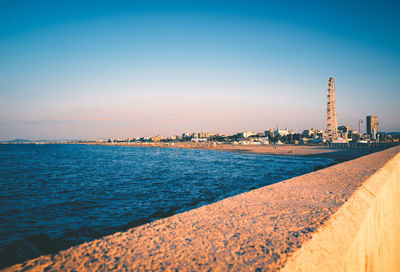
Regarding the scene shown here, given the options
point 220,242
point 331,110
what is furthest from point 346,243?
point 331,110

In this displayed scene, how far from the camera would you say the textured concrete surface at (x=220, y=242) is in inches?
62.7

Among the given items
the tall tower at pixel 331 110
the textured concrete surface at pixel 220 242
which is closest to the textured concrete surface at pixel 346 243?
the textured concrete surface at pixel 220 242

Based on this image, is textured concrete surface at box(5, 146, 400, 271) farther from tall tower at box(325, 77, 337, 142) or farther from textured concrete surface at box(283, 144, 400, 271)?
tall tower at box(325, 77, 337, 142)

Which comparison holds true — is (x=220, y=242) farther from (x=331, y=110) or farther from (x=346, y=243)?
(x=331, y=110)

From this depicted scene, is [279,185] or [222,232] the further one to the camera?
[279,185]

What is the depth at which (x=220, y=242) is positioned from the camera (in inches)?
76.6

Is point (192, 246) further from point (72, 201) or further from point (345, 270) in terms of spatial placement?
point (72, 201)

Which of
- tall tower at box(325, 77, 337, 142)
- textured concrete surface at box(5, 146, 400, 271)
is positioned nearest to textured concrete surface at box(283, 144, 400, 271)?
textured concrete surface at box(5, 146, 400, 271)

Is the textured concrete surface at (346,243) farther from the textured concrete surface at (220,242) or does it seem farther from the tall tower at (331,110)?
the tall tower at (331,110)

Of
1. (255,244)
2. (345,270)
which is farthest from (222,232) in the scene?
(345,270)

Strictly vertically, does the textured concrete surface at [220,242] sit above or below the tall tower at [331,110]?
below

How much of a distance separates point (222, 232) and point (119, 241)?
104 centimetres

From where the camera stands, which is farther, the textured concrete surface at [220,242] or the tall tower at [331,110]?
the tall tower at [331,110]

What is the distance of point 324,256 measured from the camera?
172cm
